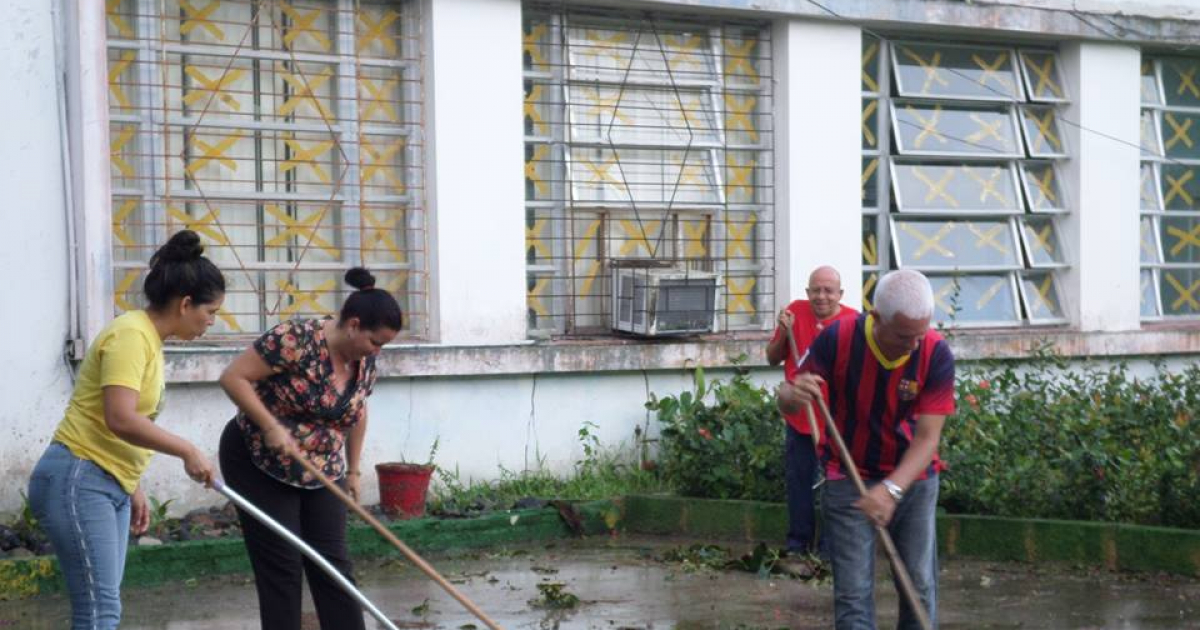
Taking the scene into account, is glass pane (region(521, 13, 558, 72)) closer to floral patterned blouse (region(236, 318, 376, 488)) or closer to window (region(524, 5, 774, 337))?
window (region(524, 5, 774, 337))

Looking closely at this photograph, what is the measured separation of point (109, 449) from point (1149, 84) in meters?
11.6

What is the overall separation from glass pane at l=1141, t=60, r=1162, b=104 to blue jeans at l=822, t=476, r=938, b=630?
31.4ft

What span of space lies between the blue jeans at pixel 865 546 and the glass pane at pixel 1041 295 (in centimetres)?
821

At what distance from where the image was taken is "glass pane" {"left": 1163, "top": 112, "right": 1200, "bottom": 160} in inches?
591

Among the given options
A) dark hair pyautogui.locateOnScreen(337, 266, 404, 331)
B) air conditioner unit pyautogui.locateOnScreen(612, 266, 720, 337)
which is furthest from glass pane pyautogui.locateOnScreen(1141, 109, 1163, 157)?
dark hair pyautogui.locateOnScreen(337, 266, 404, 331)

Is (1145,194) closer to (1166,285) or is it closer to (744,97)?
(1166,285)

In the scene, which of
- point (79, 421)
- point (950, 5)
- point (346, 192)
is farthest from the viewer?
point (950, 5)

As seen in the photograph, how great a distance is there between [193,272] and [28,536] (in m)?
4.25

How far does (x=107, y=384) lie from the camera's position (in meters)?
5.57

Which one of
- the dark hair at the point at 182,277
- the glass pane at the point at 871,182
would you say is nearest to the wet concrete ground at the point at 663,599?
the dark hair at the point at 182,277

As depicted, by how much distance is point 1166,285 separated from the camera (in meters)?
15.0

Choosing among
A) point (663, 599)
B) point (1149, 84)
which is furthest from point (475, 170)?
point (1149, 84)

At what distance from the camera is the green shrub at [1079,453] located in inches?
372

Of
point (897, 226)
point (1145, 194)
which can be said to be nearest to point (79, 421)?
point (897, 226)
